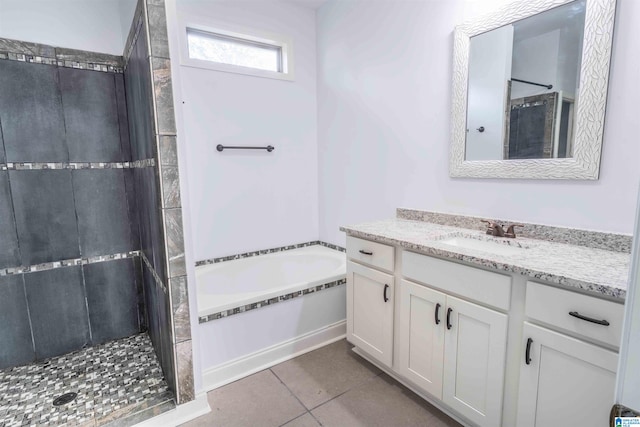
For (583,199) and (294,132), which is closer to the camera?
(583,199)

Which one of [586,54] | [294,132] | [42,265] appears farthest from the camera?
[294,132]

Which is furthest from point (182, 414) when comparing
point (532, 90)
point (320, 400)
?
point (532, 90)

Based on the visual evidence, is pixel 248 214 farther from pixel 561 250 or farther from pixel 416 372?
pixel 561 250

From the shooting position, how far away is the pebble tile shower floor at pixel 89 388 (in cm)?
165

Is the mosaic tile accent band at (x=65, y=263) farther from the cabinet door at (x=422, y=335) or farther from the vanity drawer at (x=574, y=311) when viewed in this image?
the vanity drawer at (x=574, y=311)

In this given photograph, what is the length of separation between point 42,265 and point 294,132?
83.1 inches

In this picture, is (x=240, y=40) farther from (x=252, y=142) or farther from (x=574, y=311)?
(x=574, y=311)

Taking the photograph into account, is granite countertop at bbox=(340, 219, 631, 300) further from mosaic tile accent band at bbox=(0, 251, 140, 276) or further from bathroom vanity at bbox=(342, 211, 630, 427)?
mosaic tile accent band at bbox=(0, 251, 140, 276)

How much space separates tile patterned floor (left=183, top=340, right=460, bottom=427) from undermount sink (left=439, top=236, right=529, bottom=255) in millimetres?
853

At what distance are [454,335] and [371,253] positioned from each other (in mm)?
596

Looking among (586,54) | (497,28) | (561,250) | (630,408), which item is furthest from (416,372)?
(497,28)

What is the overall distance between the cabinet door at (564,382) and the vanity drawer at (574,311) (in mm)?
41


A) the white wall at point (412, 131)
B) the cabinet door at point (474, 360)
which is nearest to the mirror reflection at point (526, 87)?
the white wall at point (412, 131)

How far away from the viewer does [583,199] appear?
1541mm
